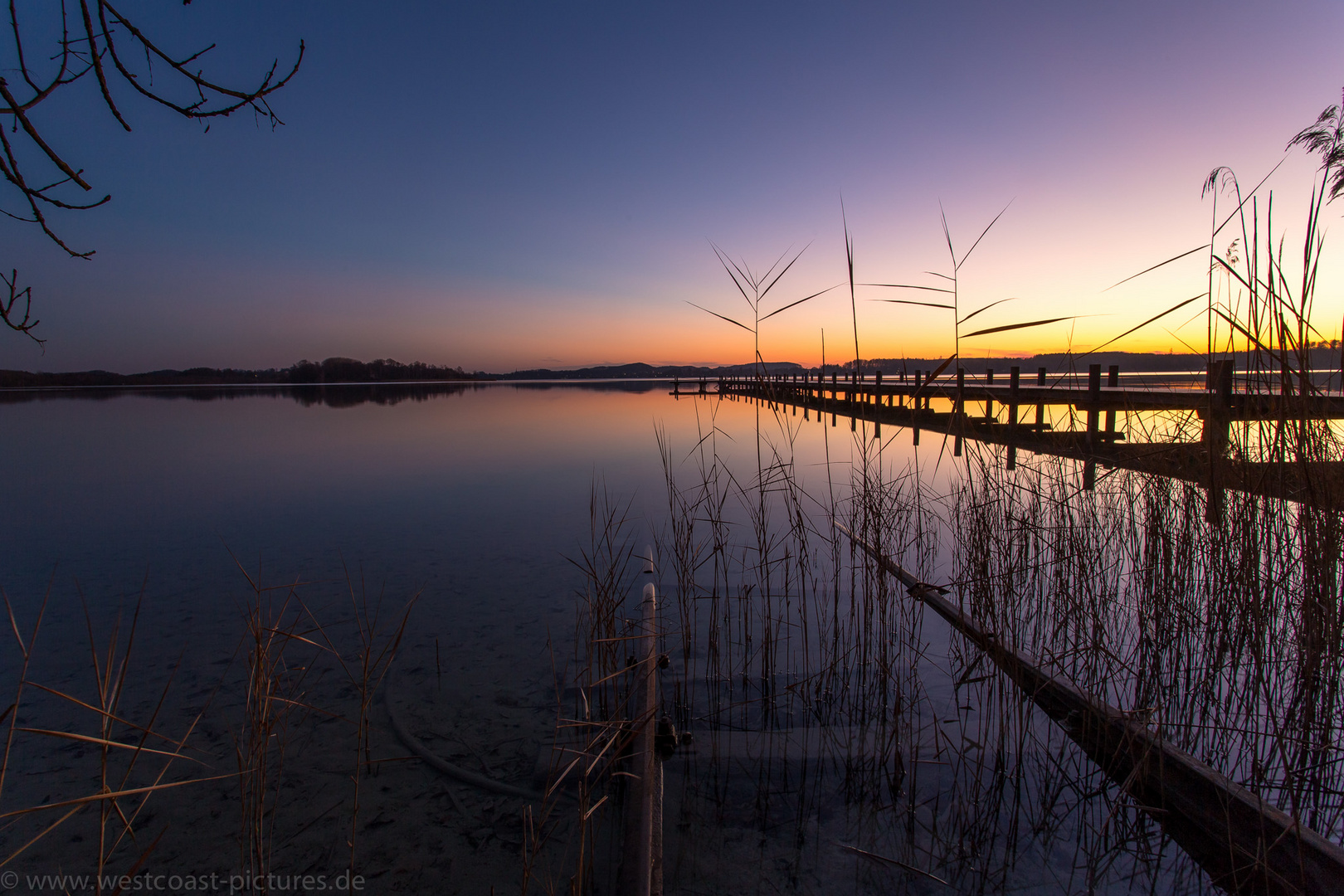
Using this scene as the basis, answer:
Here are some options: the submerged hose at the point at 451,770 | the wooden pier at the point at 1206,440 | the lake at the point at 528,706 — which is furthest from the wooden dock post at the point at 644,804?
the wooden pier at the point at 1206,440

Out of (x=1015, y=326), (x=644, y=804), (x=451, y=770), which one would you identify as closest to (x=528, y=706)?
(x=451, y=770)

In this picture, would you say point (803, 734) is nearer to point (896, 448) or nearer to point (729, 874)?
point (729, 874)

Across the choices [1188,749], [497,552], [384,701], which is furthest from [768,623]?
[497,552]

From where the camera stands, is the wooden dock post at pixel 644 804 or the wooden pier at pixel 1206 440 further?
the wooden pier at pixel 1206 440

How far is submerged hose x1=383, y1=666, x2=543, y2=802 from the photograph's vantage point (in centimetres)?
210

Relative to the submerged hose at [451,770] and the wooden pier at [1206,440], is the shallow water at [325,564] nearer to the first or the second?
the submerged hose at [451,770]

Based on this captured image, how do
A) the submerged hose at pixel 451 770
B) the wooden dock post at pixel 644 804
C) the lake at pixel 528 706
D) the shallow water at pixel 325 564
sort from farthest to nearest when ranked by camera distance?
the shallow water at pixel 325 564
the submerged hose at pixel 451 770
the lake at pixel 528 706
the wooden dock post at pixel 644 804

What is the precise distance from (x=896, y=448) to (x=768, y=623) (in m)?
8.35

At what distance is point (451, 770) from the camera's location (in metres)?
2.20

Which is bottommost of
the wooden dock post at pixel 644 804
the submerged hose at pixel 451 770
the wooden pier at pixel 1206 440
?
the submerged hose at pixel 451 770

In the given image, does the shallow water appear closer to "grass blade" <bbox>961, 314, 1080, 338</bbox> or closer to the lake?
the lake

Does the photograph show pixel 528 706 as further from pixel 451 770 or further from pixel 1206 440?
pixel 1206 440

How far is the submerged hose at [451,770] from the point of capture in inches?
82.8

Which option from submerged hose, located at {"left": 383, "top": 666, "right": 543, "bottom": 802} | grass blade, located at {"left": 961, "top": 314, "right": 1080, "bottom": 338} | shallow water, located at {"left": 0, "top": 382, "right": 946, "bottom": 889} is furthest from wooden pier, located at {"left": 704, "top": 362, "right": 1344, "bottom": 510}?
shallow water, located at {"left": 0, "top": 382, "right": 946, "bottom": 889}
